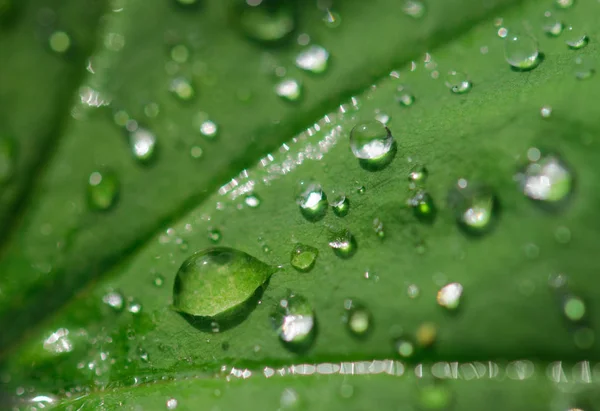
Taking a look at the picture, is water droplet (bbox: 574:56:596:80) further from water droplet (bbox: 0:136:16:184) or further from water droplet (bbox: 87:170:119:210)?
water droplet (bbox: 0:136:16:184)

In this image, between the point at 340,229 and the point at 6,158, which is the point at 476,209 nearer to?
the point at 340,229

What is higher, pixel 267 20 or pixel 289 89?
pixel 267 20

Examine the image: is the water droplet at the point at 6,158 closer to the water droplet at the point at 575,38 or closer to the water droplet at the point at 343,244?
the water droplet at the point at 343,244

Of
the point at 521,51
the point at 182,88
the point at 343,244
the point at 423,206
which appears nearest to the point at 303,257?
the point at 343,244

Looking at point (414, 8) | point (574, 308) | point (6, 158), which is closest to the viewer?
point (574, 308)

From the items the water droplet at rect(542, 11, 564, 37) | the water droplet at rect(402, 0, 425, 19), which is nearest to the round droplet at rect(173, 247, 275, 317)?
the water droplet at rect(402, 0, 425, 19)

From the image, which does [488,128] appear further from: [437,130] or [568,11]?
[568,11]

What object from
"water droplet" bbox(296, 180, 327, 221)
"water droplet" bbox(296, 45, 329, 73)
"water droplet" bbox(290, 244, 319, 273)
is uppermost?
"water droplet" bbox(296, 45, 329, 73)
